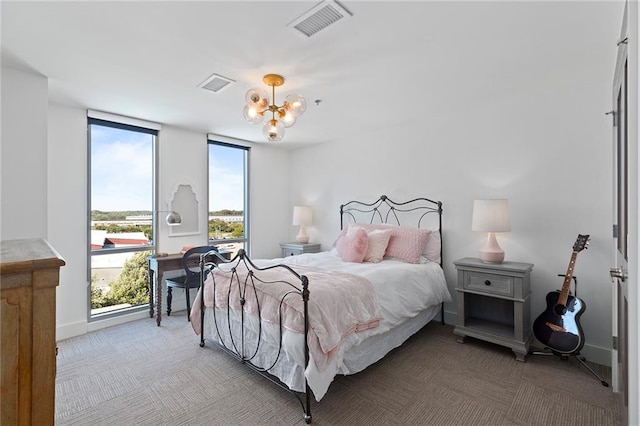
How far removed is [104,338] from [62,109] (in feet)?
8.30

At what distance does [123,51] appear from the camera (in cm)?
226

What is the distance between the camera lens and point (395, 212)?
13.7ft

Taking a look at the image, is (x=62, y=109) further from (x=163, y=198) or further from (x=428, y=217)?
(x=428, y=217)

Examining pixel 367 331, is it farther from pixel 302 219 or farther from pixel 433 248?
pixel 302 219

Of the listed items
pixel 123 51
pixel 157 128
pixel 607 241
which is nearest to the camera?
pixel 123 51

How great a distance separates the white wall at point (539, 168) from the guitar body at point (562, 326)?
338 mm

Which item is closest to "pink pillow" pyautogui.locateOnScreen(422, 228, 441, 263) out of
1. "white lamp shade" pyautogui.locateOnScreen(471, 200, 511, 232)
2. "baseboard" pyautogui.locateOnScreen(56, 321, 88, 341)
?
"white lamp shade" pyautogui.locateOnScreen(471, 200, 511, 232)

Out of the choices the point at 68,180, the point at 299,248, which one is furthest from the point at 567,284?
the point at 68,180

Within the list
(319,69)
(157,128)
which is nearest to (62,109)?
(157,128)

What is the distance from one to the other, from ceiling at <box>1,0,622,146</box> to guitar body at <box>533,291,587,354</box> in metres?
2.00

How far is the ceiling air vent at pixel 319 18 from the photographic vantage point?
1.79 m

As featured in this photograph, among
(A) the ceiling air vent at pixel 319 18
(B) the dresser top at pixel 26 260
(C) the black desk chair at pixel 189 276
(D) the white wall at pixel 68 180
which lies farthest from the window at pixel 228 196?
(B) the dresser top at pixel 26 260

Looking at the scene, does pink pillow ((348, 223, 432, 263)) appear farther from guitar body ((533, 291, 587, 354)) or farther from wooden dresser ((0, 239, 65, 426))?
wooden dresser ((0, 239, 65, 426))

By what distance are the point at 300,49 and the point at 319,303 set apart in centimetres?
182
